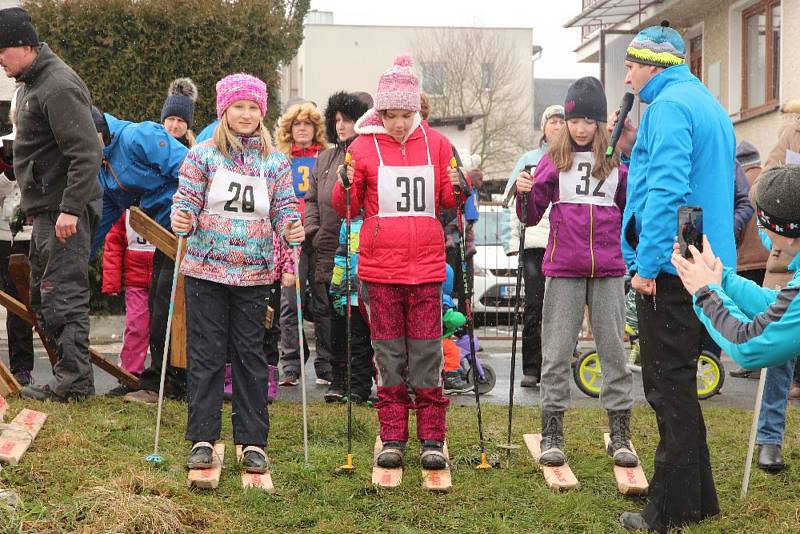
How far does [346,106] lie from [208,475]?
3756 mm

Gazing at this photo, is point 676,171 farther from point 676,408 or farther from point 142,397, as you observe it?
point 142,397

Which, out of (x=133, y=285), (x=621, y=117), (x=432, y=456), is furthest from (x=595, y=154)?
(x=133, y=285)

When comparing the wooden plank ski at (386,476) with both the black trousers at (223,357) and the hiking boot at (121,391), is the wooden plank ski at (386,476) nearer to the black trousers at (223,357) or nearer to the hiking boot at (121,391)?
the black trousers at (223,357)

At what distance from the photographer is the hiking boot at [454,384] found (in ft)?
29.2

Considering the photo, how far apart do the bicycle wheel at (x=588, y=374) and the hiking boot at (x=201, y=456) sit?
13.1ft

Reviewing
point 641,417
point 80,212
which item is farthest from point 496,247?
point 80,212

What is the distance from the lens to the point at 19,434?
5.61m

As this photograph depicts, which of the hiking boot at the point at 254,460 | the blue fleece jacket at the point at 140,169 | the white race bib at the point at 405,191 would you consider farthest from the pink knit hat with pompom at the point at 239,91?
the hiking boot at the point at 254,460

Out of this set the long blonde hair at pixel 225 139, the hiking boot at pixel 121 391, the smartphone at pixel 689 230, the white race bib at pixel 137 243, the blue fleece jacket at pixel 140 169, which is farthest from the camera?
the white race bib at pixel 137 243

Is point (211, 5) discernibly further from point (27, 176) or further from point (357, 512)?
point (357, 512)

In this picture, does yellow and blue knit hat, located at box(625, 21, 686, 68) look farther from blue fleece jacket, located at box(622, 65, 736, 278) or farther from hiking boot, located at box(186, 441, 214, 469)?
hiking boot, located at box(186, 441, 214, 469)

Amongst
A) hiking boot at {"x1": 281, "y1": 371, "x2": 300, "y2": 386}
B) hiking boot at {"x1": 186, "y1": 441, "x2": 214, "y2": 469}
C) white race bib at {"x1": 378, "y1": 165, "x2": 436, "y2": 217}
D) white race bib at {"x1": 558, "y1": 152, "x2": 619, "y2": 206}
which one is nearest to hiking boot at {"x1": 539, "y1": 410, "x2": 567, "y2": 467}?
white race bib at {"x1": 558, "y1": 152, "x2": 619, "y2": 206}

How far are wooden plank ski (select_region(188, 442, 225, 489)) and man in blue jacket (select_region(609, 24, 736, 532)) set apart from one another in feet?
6.84

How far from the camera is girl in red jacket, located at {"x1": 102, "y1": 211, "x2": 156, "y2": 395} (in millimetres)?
8242
